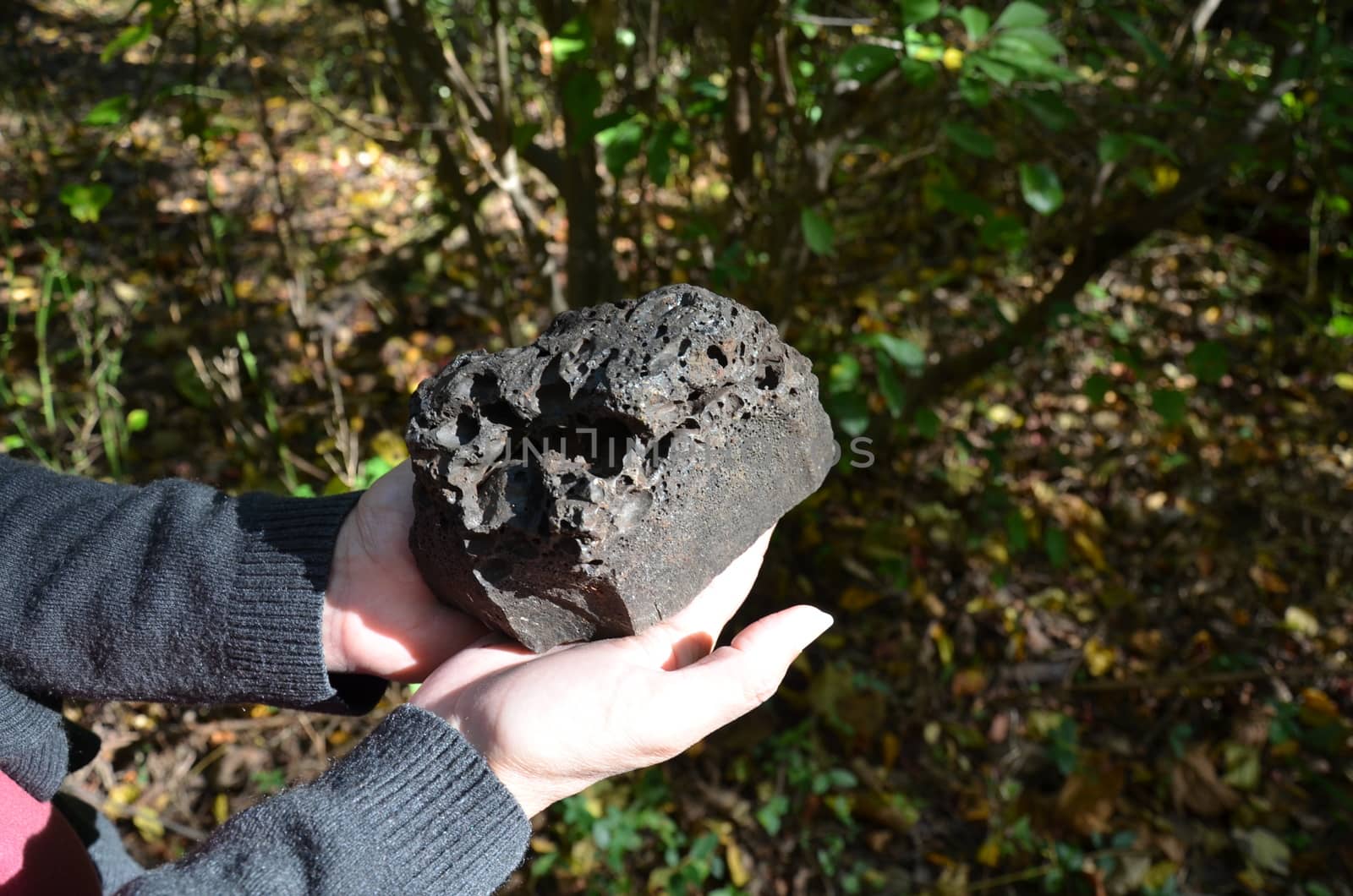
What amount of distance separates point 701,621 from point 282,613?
0.74 metres

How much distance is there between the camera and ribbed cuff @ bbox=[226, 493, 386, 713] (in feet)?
5.42

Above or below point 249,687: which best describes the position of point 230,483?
below

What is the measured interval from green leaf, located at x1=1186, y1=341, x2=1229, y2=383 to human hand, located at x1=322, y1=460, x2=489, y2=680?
2042 millimetres

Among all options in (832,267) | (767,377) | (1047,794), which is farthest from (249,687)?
(832,267)

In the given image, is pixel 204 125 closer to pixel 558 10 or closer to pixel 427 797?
pixel 558 10

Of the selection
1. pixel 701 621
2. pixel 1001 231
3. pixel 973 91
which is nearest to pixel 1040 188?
pixel 1001 231

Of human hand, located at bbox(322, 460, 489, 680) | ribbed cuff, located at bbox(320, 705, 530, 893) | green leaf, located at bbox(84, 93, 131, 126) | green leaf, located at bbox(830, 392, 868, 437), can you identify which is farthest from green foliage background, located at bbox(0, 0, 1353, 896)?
ribbed cuff, located at bbox(320, 705, 530, 893)

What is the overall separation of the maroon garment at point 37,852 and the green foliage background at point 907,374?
1052 mm

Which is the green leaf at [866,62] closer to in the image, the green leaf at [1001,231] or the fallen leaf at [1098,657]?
the green leaf at [1001,231]

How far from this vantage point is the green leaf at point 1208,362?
2.69m

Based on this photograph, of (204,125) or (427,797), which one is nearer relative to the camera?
(427,797)

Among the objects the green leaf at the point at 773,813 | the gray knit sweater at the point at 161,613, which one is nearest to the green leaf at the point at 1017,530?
the green leaf at the point at 773,813

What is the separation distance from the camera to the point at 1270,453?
3736 mm

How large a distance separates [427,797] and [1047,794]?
2.16m
